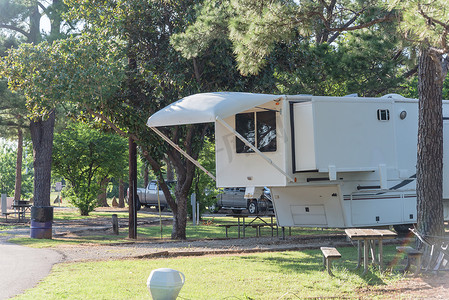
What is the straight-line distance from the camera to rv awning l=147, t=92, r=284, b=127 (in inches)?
490

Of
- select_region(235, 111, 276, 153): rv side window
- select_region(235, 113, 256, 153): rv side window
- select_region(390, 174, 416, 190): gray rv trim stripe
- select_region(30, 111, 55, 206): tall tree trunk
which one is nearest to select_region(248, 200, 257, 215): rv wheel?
select_region(30, 111, 55, 206): tall tree trunk

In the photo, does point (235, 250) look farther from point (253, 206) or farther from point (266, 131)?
point (253, 206)

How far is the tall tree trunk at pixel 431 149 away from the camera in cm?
1017

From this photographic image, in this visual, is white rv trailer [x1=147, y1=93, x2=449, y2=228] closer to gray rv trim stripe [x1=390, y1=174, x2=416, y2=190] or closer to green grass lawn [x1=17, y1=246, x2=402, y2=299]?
gray rv trim stripe [x1=390, y1=174, x2=416, y2=190]

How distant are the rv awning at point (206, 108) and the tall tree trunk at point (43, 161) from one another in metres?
11.3

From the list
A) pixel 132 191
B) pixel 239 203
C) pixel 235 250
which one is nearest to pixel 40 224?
pixel 132 191

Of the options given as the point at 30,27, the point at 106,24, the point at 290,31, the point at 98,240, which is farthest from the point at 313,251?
the point at 30,27

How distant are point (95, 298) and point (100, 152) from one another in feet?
91.9

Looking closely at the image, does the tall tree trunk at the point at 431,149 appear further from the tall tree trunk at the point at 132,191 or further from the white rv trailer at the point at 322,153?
the tall tree trunk at the point at 132,191

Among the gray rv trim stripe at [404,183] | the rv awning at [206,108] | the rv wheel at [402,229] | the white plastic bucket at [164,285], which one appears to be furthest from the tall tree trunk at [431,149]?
the rv wheel at [402,229]

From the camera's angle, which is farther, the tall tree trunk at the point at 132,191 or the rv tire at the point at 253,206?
the rv tire at the point at 253,206

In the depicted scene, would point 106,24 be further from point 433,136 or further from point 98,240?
point 433,136

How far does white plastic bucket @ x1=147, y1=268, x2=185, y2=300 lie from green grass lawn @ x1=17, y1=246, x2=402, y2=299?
1353 mm

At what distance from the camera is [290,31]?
10961 millimetres
